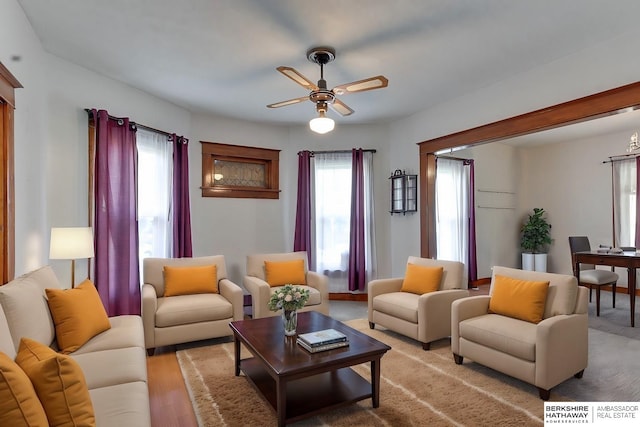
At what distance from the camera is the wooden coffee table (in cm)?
210

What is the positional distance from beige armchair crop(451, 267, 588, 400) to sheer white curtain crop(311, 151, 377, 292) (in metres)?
2.58

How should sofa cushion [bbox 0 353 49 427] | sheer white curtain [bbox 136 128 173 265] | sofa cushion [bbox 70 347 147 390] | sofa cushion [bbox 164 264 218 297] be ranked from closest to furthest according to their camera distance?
sofa cushion [bbox 0 353 49 427] → sofa cushion [bbox 70 347 147 390] → sofa cushion [bbox 164 264 218 297] → sheer white curtain [bbox 136 128 173 265]

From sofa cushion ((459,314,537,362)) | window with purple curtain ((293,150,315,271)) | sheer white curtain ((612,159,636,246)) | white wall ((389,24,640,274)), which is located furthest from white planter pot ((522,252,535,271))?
sofa cushion ((459,314,537,362))

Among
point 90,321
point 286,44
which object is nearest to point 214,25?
point 286,44

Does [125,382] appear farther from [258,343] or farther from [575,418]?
[575,418]

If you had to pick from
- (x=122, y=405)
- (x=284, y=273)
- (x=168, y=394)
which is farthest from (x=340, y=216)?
(x=122, y=405)

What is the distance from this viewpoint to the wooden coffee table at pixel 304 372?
6.89 ft

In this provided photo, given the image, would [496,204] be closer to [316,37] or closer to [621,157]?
[621,157]

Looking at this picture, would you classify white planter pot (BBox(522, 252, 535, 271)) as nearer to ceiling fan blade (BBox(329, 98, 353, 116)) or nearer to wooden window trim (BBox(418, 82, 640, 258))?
wooden window trim (BBox(418, 82, 640, 258))

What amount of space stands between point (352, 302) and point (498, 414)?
3.20 m

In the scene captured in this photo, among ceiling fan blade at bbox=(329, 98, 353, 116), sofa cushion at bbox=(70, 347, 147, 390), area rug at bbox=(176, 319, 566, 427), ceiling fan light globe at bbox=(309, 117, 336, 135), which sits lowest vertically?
area rug at bbox=(176, 319, 566, 427)

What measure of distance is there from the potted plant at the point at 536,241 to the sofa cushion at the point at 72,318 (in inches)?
275

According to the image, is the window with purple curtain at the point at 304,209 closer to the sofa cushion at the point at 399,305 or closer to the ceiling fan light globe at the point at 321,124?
the sofa cushion at the point at 399,305

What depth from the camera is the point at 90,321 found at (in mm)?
2400
